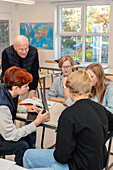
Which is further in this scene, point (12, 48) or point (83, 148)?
point (12, 48)

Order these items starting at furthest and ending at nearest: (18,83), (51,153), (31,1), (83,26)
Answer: (83,26) → (31,1) → (18,83) → (51,153)

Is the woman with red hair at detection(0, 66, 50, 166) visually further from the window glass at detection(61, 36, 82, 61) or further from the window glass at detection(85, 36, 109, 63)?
the window glass at detection(61, 36, 82, 61)

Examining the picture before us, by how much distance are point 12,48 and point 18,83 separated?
1321mm

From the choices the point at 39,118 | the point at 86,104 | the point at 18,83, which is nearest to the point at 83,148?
the point at 86,104

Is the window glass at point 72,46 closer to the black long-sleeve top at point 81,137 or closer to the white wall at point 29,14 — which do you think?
the white wall at point 29,14

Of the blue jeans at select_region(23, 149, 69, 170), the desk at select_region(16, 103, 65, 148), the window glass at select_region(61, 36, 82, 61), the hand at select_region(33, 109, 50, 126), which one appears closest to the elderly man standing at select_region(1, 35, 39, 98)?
the desk at select_region(16, 103, 65, 148)

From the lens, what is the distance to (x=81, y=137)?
1.33 m

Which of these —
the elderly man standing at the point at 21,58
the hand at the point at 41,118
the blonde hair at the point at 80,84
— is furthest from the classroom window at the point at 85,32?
the blonde hair at the point at 80,84

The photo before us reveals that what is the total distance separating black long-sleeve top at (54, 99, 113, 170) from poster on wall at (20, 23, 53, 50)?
18.5ft

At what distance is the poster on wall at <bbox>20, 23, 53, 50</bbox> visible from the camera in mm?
Answer: 6801

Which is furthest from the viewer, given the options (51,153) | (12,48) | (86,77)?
(12,48)

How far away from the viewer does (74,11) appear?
6449 millimetres

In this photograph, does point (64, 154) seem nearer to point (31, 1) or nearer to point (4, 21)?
point (31, 1)

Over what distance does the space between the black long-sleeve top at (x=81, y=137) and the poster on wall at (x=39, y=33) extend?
5631 mm
